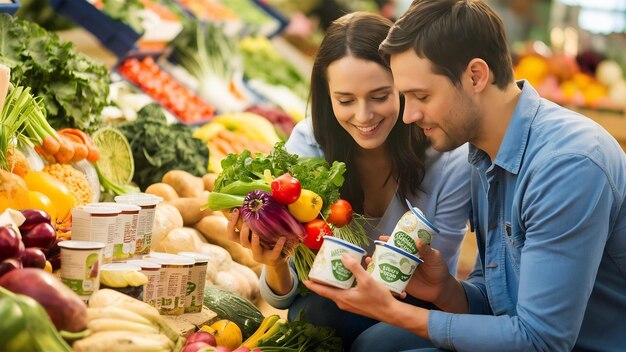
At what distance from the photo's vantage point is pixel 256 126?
587cm

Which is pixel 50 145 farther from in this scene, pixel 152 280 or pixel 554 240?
pixel 554 240

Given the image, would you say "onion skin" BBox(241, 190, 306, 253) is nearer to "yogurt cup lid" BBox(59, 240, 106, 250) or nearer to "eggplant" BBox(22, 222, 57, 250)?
"yogurt cup lid" BBox(59, 240, 106, 250)

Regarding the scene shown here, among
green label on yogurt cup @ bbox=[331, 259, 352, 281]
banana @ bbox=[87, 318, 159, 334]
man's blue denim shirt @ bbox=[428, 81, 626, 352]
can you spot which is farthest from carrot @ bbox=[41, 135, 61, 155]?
man's blue denim shirt @ bbox=[428, 81, 626, 352]

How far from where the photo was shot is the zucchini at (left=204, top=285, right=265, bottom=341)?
3.40 metres

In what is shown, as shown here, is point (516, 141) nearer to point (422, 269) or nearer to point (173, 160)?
point (422, 269)

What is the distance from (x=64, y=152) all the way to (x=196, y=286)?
1.01 metres

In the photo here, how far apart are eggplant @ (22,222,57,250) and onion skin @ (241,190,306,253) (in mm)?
593

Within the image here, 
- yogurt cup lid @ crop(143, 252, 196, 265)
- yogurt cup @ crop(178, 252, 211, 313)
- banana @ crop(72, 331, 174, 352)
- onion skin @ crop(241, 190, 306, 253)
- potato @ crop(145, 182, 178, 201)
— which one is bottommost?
yogurt cup @ crop(178, 252, 211, 313)

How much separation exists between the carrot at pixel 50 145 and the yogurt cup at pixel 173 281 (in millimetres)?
882

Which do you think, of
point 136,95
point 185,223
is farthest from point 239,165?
point 136,95

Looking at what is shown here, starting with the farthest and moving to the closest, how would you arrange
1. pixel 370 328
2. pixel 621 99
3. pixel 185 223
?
pixel 621 99 < pixel 185 223 < pixel 370 328

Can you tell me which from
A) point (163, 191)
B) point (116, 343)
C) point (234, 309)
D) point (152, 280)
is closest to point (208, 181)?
point (163, 191)

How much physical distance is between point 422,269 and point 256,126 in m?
3.14

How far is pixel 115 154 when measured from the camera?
4.50 m
